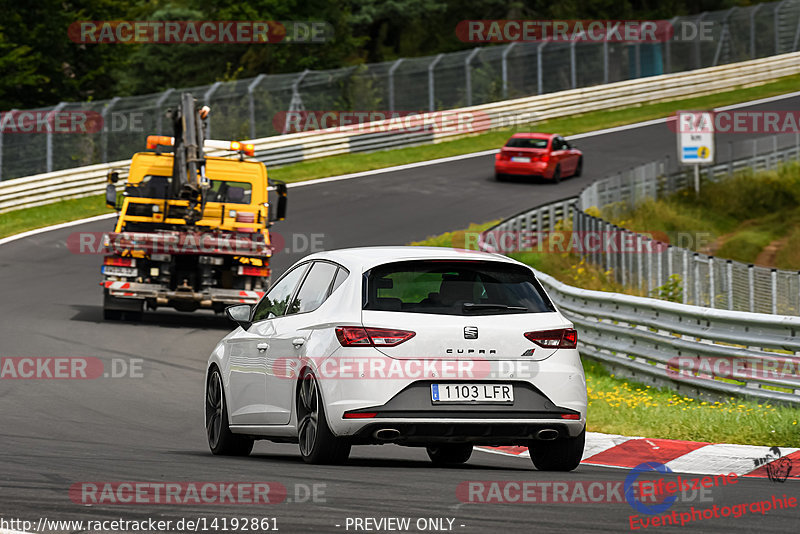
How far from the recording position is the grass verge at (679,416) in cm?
1029

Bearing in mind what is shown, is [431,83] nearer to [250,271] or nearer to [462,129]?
[462,129]

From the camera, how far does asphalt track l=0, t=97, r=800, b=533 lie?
6.66 metres

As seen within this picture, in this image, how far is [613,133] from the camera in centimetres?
4728

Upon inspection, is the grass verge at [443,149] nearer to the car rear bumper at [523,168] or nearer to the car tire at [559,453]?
the car rear bumper at [523,168]

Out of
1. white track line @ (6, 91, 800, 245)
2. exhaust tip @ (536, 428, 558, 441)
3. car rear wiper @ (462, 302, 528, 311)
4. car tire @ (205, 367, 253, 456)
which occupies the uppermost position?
car rear wiper @ (462, 302, 528, 311)

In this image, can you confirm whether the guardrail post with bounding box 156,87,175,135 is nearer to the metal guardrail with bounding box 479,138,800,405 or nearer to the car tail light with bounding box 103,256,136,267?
the car tail light with bounding box 103,256,136,267

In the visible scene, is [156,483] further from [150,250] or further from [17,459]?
[150,250]

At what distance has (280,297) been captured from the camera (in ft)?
31.8

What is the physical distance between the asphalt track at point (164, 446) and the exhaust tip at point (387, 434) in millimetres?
239


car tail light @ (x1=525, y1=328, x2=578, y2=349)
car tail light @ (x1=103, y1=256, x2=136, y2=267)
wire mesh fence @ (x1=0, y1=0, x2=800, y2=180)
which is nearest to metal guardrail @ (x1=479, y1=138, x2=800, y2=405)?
car tail light @ (x1=525, y1=328, x2=578, y2=349)

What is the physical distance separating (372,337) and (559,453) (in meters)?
1.62

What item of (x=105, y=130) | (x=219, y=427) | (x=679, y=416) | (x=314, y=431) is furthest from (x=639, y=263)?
(x=105, y=130)

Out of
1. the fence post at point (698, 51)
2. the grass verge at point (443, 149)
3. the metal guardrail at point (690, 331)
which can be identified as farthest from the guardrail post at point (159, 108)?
the fence post at point (698, 51)

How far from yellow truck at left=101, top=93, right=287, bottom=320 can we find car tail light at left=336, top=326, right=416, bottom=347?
42.6 feet
